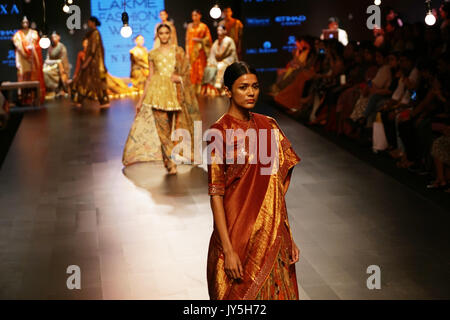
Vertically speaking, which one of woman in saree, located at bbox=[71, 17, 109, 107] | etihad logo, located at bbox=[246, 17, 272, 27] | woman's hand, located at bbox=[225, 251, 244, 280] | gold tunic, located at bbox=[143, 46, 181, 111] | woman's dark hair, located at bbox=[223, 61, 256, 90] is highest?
woman's dark hair, located at bbox=[223, 61, 256, 90]

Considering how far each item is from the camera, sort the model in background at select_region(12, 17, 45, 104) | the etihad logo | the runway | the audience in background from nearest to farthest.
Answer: the runway
the audience in background
the model in background at select_region(12, 17, 45, 104)
the etihad logo

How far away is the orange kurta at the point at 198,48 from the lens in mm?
14539

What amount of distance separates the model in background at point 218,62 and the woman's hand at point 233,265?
36.7ft

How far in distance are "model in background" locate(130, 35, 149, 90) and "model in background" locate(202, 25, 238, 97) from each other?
4.96 feet

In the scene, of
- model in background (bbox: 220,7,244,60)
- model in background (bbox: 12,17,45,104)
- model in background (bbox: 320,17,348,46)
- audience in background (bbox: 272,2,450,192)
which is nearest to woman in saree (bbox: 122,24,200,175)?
audience in background (bbox: 272,2,450,192)

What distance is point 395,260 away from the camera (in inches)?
173

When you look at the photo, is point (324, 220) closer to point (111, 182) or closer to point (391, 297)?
point (391, 297)

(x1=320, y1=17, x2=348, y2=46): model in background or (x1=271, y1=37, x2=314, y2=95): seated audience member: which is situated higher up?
(x1=320, y1=17, x2=348, y2=46): model in background

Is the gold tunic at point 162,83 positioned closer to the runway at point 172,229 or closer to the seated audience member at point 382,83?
the runway at point 172,229

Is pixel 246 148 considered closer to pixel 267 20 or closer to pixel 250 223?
pixel 250 223

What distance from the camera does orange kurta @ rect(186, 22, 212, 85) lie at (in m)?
14.5

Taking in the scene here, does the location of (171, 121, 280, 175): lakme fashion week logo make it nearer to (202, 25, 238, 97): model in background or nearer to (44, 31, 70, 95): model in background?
(202, 25, 238, 97): model in background

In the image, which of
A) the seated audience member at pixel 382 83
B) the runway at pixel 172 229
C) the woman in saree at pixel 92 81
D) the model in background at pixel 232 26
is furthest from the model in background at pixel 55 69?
the seated audience member at pixel 382 83
